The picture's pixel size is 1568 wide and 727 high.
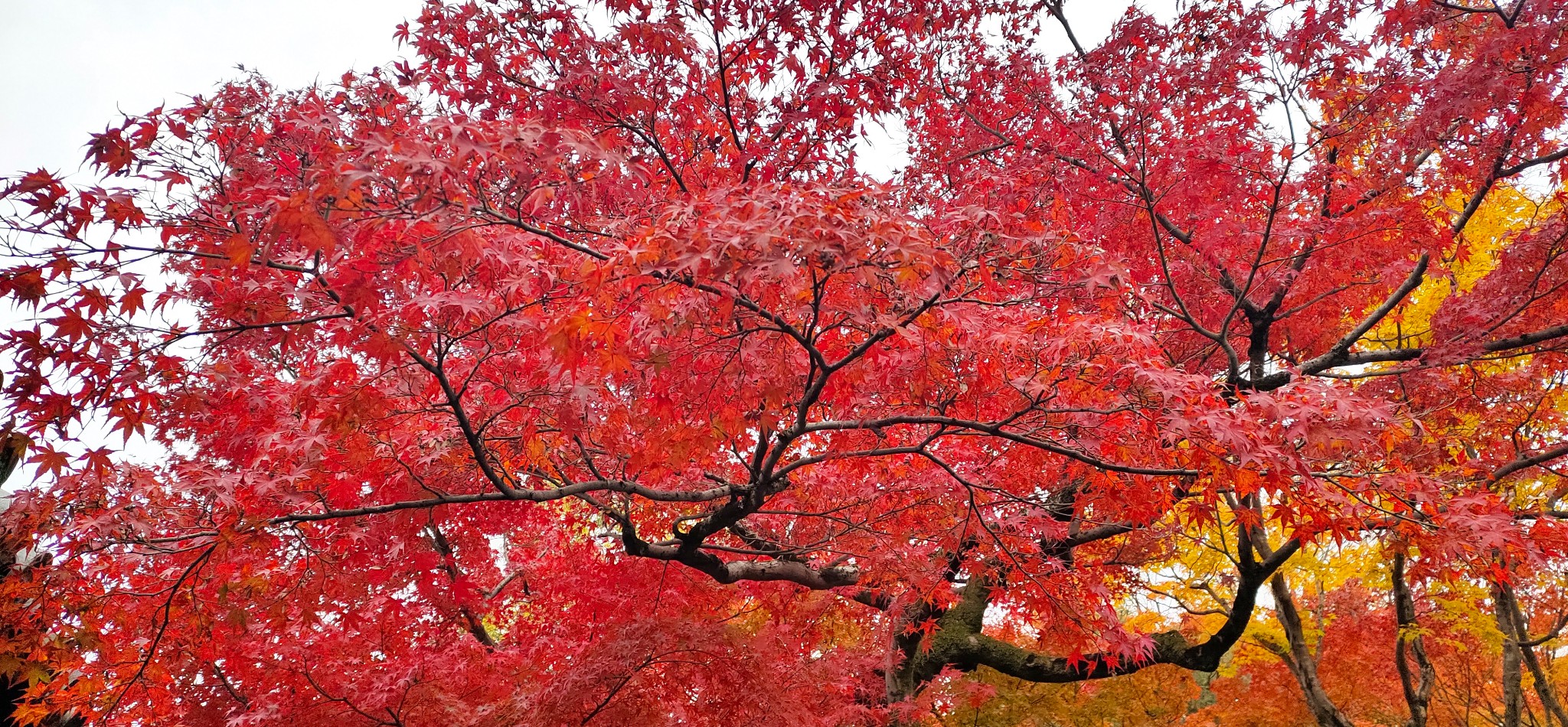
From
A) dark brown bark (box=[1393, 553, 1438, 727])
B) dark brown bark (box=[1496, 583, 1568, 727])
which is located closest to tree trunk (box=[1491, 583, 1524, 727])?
dark brown bark (box=[1496, 583, 1568, 727])

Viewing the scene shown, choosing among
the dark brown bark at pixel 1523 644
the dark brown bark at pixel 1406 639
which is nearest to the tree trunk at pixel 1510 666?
the dark brown bark at pixel 1523 644

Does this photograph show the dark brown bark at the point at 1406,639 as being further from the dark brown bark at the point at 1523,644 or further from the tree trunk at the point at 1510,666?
the dark brown bark at the point at 1523,644

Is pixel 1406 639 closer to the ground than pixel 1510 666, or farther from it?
farther from it

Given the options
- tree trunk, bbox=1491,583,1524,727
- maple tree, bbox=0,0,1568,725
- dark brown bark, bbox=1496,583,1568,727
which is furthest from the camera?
dark brown bark, bbox=1496,583,1568,727

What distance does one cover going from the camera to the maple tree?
2.99 m

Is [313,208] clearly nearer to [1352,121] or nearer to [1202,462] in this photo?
[1202,462]

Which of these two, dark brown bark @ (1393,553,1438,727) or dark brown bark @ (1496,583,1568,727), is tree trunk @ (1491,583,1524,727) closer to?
dark brown bark @ (1496,583,1568,727)

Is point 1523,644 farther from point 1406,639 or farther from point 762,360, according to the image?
point 762,360

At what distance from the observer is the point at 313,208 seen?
2.36 m

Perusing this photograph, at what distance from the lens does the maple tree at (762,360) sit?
2.99 metres

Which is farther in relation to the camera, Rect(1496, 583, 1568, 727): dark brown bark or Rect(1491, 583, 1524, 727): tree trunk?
Rect(1496, 583, 1568, 727): dark brown bark

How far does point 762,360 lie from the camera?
3631 millimetres

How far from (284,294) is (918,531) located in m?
5.08

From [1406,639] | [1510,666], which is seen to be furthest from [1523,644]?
[1406,639]
